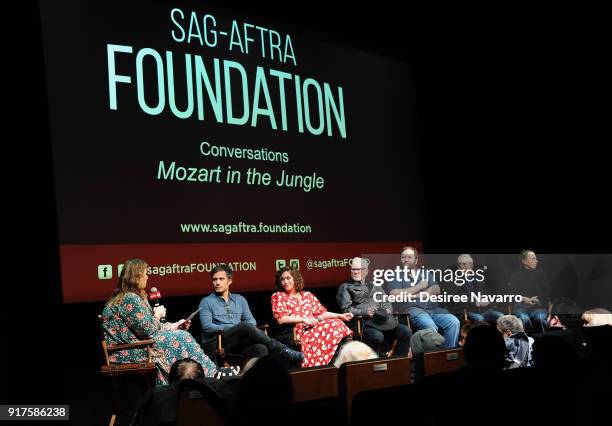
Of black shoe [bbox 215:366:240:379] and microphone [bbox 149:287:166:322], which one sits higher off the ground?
microphone [bbox 149:287:166:322]

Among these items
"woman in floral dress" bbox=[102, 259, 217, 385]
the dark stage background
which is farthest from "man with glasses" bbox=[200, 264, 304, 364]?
the dark stage background

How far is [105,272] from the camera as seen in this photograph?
427 centimetres

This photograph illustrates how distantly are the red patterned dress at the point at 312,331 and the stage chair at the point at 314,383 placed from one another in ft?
8.49

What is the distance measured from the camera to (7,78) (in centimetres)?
415

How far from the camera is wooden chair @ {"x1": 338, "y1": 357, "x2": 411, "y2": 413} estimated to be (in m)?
2.13

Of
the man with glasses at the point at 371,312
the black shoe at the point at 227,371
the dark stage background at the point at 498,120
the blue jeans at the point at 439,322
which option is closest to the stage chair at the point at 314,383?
the black shoe at the point at 227,371

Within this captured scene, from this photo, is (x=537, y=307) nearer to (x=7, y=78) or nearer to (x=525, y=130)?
(x=525, y=130)

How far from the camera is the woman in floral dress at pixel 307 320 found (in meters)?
4.75

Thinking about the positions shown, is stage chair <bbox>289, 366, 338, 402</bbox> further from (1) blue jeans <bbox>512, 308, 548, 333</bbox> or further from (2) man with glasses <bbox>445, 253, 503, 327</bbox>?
(1) blue jeans <bbox>512, 308, 548, 333</bbox>

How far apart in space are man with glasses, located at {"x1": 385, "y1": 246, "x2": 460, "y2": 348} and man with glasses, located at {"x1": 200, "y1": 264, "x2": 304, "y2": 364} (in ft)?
4.00

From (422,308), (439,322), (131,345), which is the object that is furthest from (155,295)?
(439,322)

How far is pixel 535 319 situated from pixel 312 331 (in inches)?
88.9

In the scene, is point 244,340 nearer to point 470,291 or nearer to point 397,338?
point 397,338

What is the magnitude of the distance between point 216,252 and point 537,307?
9.91 feet
